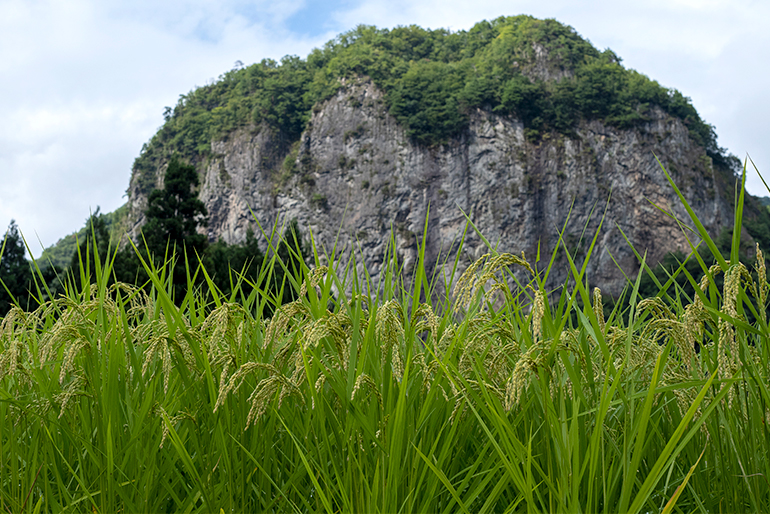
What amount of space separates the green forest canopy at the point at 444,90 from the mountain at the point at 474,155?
244 millimetres

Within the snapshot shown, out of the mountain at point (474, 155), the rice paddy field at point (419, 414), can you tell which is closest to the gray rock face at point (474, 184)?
the mountain at point (474, 155)

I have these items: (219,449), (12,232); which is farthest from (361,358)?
(12,232)

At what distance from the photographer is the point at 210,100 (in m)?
72.9

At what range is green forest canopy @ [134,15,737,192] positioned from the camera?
60.6 meters

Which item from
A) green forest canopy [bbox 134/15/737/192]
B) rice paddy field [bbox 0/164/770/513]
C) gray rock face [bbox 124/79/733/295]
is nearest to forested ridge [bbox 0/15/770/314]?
green forest canopy [bbox 134/15/737/192]

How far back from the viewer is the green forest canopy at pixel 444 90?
2387 inches

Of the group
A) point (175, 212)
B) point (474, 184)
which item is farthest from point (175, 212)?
point (474, 184)

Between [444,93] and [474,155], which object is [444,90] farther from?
[474,155]

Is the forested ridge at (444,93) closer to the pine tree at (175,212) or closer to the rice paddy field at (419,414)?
the pine tree at (175,212)

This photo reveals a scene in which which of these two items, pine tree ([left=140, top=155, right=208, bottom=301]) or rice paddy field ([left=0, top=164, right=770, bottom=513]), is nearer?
rice paddy field ([left=0, top=164, right=770, bottom=513])

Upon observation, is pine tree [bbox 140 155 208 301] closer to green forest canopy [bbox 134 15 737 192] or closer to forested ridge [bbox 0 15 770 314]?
forested ridge [bbox 0 15 770 314]

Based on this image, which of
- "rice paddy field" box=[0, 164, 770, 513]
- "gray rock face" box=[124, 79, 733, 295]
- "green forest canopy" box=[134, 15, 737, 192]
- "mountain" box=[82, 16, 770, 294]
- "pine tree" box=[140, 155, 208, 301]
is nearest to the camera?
"rice paddy field" box=[0, 164, 770, 513]

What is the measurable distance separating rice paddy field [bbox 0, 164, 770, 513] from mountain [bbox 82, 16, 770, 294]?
51539 mm

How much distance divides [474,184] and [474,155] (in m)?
3.69
